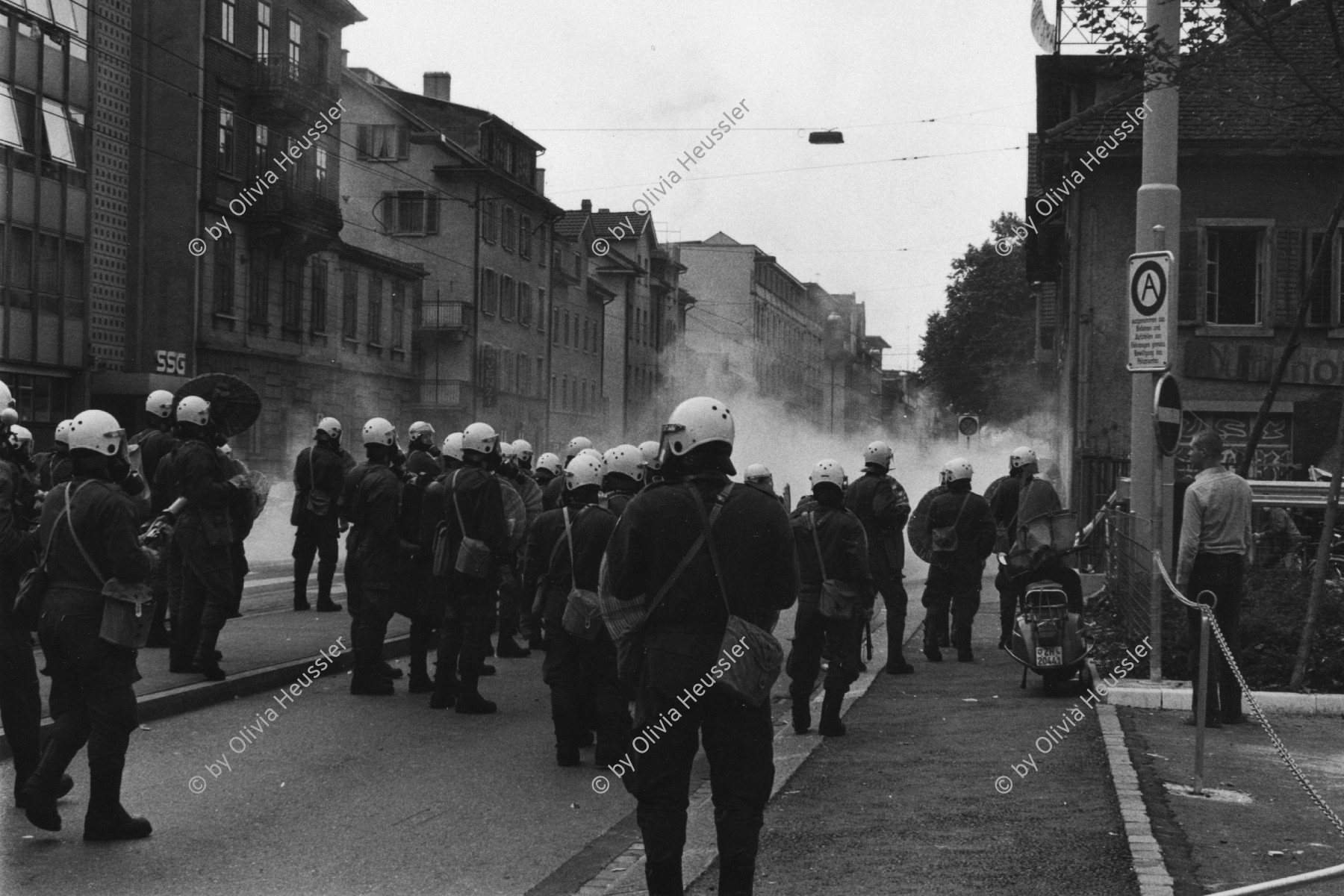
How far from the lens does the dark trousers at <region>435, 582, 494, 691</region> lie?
10086 millimetres

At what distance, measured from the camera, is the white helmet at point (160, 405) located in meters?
12.6

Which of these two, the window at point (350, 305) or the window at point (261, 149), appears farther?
the window at point (350, 305)

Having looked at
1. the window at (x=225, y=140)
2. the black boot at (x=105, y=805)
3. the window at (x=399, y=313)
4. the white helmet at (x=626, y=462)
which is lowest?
the black boot at (x=105, y=805)

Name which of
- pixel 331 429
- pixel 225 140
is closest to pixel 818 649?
pixel 331 429

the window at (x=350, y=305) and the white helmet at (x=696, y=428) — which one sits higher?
the window at (x=350, y=305)

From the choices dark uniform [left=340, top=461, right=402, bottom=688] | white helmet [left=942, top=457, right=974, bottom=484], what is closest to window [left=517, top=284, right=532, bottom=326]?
white helmet [left=942, top=457, right=974, bottom=484]

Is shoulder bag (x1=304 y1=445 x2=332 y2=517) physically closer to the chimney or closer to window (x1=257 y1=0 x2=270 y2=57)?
window (x1=257 y1=0 x2=270 y2=57)

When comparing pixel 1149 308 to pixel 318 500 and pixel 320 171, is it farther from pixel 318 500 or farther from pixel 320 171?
pixel 320 171

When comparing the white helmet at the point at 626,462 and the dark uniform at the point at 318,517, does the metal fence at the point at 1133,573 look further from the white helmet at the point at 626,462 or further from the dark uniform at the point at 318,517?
the dark uniform at the point at 318,517

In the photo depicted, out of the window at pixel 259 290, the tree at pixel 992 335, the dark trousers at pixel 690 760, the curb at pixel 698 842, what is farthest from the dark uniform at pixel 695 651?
the tree at pixel 992 335

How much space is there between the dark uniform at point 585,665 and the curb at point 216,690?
2384 millimetres

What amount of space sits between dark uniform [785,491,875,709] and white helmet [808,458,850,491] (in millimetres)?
234

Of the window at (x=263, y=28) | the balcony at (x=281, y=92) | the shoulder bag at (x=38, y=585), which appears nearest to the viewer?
the shoulder bag at (x=38, y=585)

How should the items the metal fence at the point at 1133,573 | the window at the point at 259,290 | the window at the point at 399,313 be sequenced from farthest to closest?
the window at the point at 399,313
the window at the point at 259,290
the metal fence at the point at 1133,573
